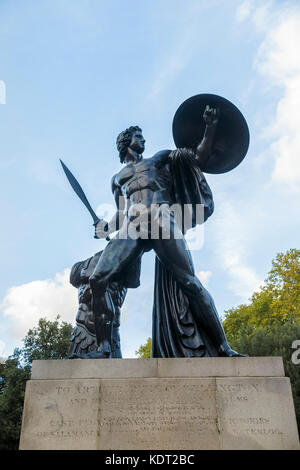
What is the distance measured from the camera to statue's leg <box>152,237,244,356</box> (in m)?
5.84

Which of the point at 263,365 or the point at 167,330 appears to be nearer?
the point at 263,365

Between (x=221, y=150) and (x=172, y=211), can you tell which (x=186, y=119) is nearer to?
(x=221, y=150)

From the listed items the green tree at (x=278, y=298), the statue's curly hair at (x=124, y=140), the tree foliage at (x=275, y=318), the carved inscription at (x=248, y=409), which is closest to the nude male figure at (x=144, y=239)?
the statue's curly hair at (x=124, y=140)

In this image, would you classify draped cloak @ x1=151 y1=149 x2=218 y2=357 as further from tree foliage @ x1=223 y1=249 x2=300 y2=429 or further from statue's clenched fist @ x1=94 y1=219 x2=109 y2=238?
tree foliage @ x1=223 y1=249 x2=300 y2=429

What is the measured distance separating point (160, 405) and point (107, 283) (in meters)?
1.91

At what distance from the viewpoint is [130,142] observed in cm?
797

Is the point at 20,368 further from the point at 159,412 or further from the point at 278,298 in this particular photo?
the point at 159,412

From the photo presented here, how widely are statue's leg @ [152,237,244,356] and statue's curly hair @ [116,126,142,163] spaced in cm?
224

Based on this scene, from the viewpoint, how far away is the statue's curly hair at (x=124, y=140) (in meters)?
7.96
